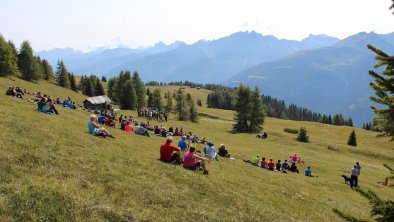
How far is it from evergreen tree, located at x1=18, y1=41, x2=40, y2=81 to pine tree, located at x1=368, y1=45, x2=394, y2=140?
113m

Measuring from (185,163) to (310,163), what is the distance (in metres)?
34.0

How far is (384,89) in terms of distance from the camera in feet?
28.6

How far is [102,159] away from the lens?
20406mm

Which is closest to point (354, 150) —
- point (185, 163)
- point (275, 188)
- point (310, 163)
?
point (310, 163)

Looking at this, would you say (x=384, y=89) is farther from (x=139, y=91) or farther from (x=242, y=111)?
(x=139, y=91)

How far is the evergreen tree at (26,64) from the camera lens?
108 metres

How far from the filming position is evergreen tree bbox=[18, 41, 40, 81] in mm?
107875

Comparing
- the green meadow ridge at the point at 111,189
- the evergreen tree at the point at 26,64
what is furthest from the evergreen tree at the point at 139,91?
the green meadow ridge at the point at 111,189

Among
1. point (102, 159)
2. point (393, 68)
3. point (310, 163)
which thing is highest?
point (393, 68)

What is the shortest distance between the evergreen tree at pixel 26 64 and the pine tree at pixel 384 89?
112524 millimetres

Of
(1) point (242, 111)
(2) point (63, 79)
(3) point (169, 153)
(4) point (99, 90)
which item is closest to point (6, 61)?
(4) point (99, 90)

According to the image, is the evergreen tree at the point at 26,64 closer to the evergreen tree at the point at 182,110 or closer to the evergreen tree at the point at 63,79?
the evergreen tree at the point at 63,79

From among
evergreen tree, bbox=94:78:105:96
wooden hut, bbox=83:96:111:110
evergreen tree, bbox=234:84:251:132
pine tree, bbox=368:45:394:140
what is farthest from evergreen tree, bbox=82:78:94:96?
pine tree, bbox=368:45:394:140

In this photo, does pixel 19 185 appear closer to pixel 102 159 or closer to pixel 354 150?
pixel 102 159
